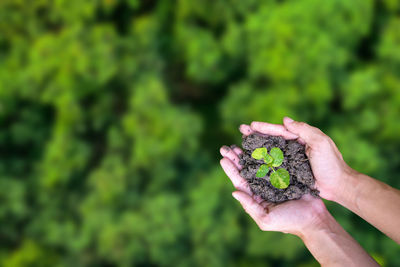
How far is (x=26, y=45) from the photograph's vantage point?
4.64m

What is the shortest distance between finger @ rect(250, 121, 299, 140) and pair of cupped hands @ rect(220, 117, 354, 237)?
0.06 metres

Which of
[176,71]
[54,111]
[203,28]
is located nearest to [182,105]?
[176,71]

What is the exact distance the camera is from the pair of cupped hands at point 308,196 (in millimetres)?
2219

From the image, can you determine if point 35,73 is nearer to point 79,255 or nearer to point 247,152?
point 79,255

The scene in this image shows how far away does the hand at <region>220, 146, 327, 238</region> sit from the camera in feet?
7.23

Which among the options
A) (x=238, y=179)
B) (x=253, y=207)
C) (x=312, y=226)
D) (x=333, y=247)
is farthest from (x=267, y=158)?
(x=333, y=247)

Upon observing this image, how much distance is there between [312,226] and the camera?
2.26 m

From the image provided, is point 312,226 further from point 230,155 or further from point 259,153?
point 230,155

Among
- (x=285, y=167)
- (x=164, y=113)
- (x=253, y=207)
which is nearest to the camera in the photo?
(x=253, y=207)

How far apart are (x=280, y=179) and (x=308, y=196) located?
0.31 meters

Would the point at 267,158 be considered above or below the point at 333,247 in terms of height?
above

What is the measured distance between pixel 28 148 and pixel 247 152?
3983mm

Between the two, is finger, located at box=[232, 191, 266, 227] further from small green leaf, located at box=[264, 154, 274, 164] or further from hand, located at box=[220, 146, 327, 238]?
small green leaf, located at box=[264, 154, 274, 164]

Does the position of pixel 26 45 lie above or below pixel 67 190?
above
